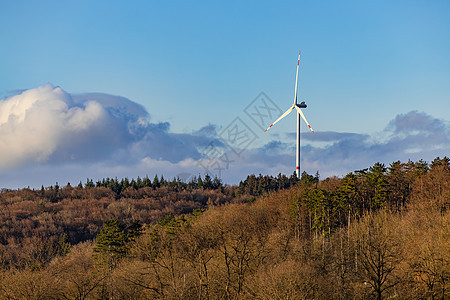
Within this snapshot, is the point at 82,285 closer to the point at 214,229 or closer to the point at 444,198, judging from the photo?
the point at 214,229

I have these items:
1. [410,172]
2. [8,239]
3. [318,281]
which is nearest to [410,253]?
[318,281]

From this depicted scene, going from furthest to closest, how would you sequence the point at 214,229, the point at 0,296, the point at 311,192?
the point at 311,192 < the point at 214,229 < the point at 0,296

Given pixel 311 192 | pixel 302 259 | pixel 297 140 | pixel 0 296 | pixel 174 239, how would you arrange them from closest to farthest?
pixel 0 296 < pixel 302 259 < pixel 174 239 < pixel 311 192 < pixel 297 140

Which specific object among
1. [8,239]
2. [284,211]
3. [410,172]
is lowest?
[8,239]

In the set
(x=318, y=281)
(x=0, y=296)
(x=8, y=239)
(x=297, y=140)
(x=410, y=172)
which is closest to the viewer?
(x=0, y=296)

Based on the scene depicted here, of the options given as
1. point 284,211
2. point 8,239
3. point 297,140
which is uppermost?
point 297,140

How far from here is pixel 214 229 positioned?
257 feet

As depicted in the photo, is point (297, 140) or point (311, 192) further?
point (297, 140)

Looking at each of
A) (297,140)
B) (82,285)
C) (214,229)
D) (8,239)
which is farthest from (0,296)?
(8,239)

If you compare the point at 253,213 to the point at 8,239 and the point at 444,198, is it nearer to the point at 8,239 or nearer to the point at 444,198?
the point at 444,198

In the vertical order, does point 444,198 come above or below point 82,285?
above

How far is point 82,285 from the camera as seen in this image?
53.3m

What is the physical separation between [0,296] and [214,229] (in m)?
35.6

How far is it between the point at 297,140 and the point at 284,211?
85.8 feet
